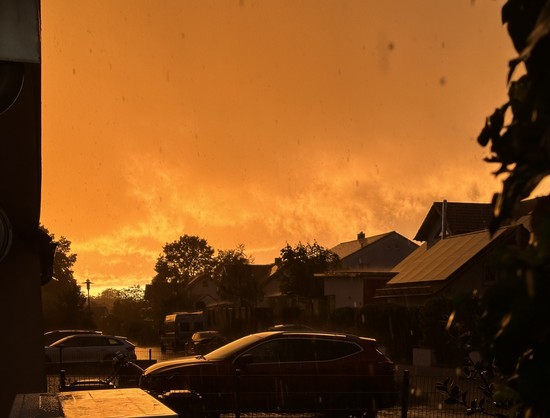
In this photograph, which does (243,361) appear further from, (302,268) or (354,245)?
(354,245)

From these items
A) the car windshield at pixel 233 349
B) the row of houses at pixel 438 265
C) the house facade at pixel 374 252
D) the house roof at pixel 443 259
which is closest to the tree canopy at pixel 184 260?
the house facade at pixel 374 252

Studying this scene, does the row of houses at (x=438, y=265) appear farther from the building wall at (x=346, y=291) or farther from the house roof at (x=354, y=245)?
the house roof at (x=354, y=245)

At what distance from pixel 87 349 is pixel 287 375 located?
20.4 meters

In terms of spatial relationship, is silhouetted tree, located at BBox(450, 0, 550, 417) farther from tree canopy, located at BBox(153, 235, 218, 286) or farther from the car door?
tree canopy, located at BBox(153, 235, 218, 286)

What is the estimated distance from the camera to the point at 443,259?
130ft

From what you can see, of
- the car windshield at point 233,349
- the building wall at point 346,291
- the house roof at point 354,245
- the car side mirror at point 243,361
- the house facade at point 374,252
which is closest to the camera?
the car side mirror at point 243,361

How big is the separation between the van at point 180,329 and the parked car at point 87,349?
19946 mm

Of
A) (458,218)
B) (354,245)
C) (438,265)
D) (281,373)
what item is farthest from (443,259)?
(354,245)

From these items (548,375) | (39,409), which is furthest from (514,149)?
(39,409)

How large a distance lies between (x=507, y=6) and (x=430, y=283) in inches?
1442

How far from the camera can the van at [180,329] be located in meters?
54.5

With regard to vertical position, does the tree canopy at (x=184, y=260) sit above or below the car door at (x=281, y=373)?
above

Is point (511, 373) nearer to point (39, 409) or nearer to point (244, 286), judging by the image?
point (39, 409)

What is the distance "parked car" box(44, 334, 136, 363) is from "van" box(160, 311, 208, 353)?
19.9 m
